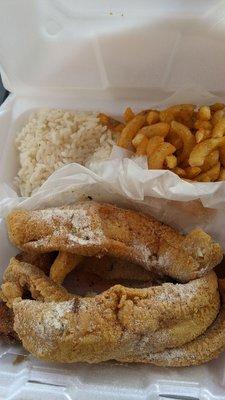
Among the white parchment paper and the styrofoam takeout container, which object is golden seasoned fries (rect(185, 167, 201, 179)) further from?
the styrofoam takeout container

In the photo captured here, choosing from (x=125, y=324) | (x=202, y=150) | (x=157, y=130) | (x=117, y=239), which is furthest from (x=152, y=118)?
(x=125, y=324)

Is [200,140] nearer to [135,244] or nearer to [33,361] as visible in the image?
[135,244]

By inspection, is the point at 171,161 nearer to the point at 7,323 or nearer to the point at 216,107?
the point at 216,107

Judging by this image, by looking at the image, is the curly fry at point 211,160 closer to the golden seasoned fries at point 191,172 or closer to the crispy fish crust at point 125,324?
the golden seasoned fries at point 191,172

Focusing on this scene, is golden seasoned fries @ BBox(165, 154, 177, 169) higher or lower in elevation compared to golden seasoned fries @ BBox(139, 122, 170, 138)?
lower

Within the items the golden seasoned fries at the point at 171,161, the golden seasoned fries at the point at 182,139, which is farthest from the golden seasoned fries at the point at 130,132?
the golden seasoned fries at the point at 171,161

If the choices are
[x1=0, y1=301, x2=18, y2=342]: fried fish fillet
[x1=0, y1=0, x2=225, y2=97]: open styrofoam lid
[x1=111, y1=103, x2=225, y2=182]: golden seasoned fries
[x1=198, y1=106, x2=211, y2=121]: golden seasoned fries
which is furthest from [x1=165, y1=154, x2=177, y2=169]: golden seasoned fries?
[x1=0, y1=301, x2=18, y2=342]: fried fish fillet
